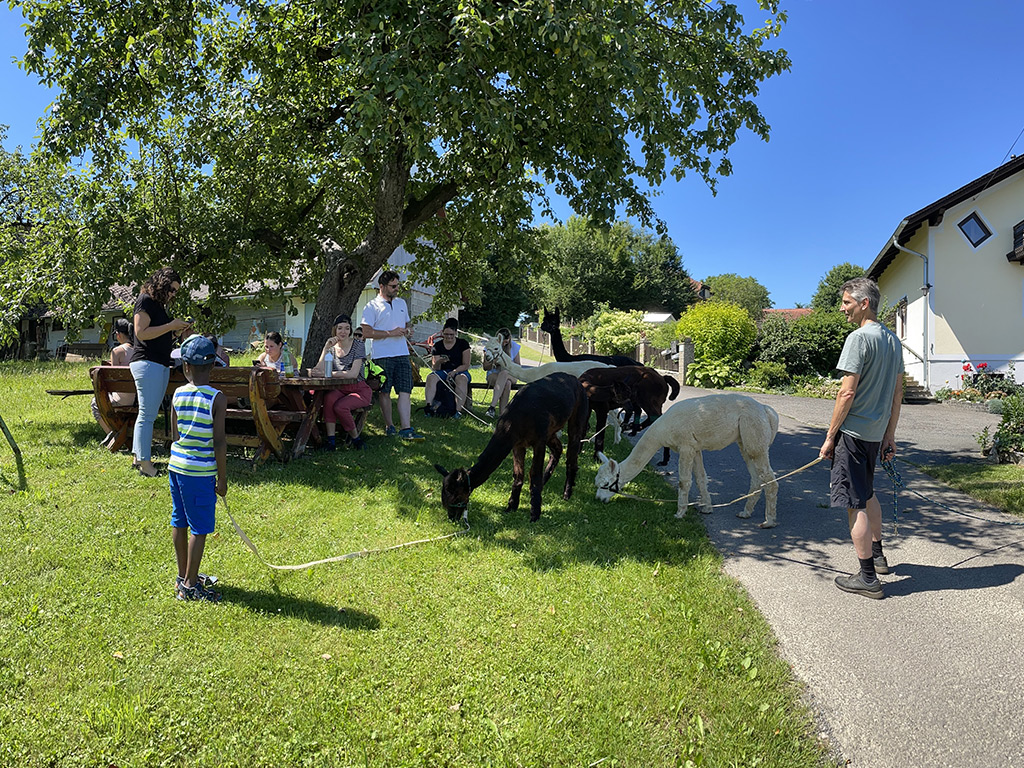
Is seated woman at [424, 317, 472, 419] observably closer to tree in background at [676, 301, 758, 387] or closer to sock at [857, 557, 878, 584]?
sock at [857, 557, 878, 584]

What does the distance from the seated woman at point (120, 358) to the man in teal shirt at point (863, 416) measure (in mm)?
7826

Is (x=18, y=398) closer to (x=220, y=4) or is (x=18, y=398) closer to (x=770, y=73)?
(x=220, y=4)

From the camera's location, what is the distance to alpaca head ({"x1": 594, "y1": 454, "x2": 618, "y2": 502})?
21.9ft

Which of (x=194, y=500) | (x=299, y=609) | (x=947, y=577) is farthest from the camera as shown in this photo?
(x=947, y=577)

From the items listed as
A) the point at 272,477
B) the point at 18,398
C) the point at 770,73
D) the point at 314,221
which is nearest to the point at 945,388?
the point at 770,73

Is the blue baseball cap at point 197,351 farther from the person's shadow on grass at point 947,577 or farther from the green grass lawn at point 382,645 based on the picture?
the person's shadow on grass at point 947,577

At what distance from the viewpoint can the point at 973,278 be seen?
20500 mm

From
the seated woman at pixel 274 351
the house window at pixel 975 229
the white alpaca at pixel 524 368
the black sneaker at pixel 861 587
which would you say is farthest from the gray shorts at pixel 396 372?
the house window at pixel 975 229

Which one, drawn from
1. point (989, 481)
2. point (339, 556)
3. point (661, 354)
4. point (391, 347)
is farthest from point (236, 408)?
point (661, 354)

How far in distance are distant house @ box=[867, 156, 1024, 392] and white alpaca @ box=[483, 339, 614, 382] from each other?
53.5 ft

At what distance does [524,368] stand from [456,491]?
458 centimetres

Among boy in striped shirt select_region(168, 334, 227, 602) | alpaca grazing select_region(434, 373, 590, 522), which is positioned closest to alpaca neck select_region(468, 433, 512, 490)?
alpaca grazing select_region(434, 373, 590, 522)

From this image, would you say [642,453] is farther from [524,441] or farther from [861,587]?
[861,587]

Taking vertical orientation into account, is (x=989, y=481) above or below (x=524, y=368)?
below
